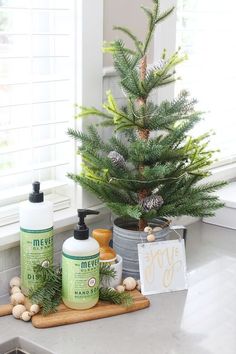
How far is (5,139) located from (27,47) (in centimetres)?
25

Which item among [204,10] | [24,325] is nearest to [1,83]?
[24,325]

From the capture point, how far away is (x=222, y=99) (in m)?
2.46

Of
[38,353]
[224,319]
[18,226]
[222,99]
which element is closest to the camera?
[38,353]

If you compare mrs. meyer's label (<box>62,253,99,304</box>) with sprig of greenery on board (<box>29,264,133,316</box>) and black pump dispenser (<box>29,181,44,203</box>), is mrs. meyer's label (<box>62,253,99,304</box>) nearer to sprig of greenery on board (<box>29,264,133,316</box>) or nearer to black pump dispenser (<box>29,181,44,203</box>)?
sprig of greenery on board (<box>29,264,133,316</box>)

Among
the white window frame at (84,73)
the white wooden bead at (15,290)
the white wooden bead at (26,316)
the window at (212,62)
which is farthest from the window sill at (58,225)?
the window at (212,62)

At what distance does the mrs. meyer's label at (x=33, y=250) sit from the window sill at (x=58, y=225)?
0.17ft

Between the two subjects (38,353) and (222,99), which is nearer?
(38,353)

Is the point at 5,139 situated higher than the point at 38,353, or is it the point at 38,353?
the point at 5,139

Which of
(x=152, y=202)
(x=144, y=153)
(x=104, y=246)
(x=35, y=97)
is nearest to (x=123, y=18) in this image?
(x=35, y=97)

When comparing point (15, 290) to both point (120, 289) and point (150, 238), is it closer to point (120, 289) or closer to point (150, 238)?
point (120, 289)

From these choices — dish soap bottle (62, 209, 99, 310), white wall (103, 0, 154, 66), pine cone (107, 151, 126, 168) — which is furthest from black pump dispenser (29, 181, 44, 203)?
white wall (103, 0, 154, 66)

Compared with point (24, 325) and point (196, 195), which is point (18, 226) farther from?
→ point (196, 195)

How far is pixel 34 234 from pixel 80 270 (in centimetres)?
15

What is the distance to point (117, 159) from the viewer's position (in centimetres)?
161
